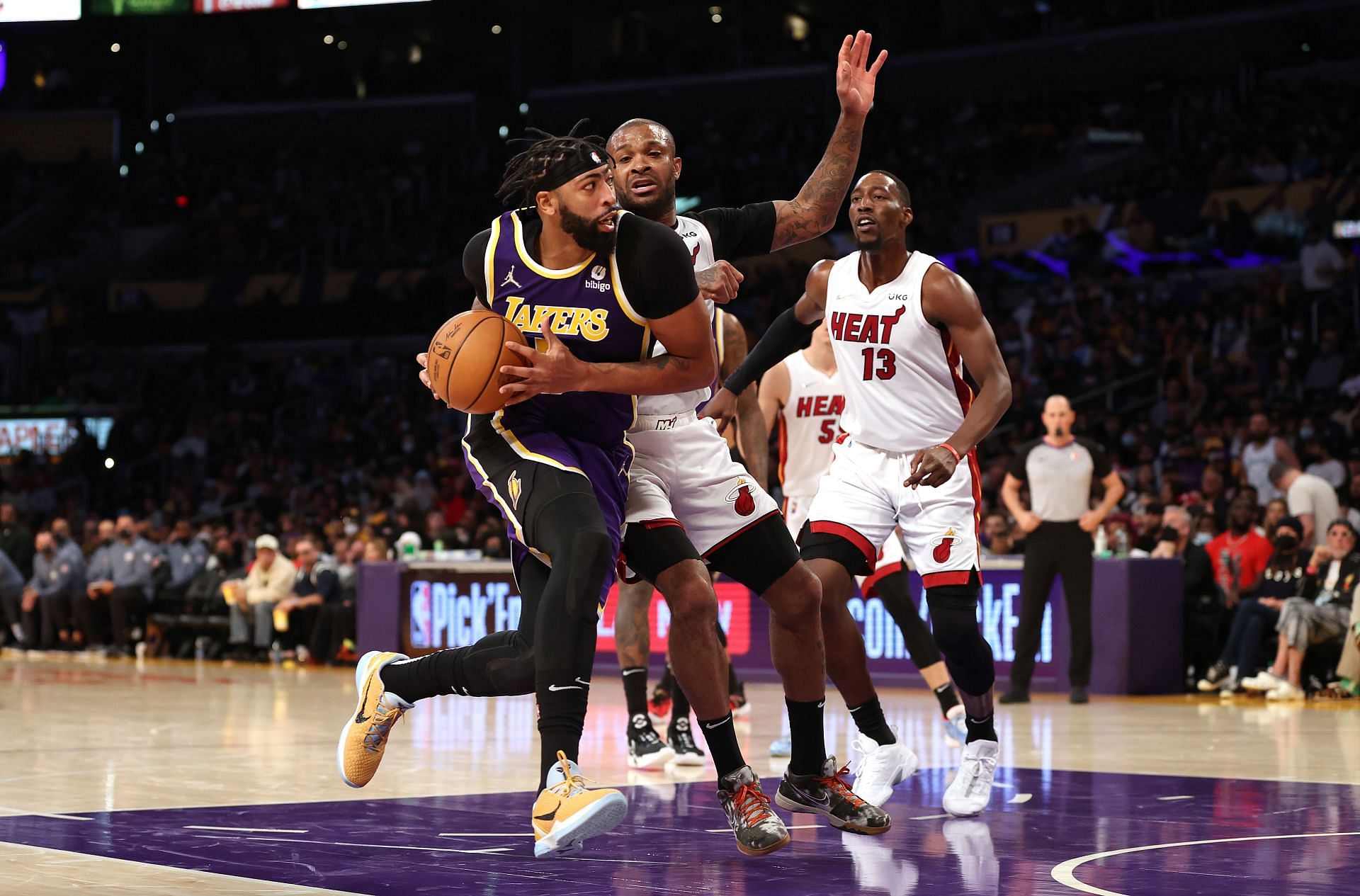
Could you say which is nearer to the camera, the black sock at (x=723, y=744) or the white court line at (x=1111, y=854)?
the white court line at (x=1111, y=854)

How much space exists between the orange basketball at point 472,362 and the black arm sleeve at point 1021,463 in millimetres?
8424

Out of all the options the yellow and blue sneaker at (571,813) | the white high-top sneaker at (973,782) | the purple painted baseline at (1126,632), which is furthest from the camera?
the purple painted baseline at (1126,632)

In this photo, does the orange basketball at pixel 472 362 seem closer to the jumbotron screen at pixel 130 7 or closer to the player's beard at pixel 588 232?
the player's beard at pixel 588 232

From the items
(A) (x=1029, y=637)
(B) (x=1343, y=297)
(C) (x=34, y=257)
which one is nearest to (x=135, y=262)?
(C) (x=34, y=257)

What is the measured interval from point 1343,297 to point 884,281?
14353 millimetres

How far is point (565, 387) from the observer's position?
180 inches

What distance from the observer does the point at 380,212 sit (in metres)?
31.4

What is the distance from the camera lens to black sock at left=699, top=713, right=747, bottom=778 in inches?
198

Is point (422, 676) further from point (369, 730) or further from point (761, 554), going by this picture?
point (761, 554)

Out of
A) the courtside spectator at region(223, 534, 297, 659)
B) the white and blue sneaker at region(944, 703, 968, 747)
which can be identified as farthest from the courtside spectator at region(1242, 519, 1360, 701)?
the courtside spectator at region(223, 534, 297, 659)

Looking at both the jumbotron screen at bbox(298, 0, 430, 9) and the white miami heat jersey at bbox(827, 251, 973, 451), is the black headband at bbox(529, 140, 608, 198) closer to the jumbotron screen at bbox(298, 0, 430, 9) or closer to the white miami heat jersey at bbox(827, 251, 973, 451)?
the white miami heat jersey at bbox(827, 251, 973, 451)

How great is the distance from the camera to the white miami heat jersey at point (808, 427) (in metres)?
8.88

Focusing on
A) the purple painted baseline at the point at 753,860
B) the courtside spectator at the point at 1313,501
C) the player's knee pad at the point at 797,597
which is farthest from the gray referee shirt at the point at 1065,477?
the player's knee pad at the point at 797,597

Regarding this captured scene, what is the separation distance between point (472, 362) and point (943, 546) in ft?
7.33
